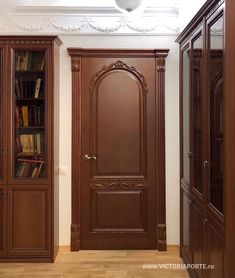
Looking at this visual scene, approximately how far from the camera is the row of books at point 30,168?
402cm

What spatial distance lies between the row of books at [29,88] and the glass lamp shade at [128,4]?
118 cm

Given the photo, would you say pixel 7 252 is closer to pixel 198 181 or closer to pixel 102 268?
pixel 102 268

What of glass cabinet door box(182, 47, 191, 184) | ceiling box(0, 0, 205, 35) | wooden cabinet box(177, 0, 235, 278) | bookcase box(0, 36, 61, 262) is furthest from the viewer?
ceiling box(0, 0, 205, 35)

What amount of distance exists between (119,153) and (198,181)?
4.46ft

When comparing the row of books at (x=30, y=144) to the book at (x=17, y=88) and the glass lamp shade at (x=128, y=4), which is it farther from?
the glass lamp shade at (x=128, y=4)

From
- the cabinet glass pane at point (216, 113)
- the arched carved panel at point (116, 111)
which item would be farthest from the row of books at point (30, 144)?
the cabinet glass pane at point (216, 113)

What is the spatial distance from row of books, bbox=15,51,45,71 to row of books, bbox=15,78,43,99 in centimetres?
13

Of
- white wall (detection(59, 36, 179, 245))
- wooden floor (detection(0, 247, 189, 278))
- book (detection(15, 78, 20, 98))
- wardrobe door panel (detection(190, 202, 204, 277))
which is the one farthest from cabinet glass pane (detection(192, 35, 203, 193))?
book (detection(15, 78, 20, 98))

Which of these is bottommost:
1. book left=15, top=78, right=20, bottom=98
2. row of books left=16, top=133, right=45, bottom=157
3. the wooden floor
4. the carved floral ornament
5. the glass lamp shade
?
the wooden floor

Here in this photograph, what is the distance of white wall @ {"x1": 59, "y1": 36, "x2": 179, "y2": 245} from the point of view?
4.33m

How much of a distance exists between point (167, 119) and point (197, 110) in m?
1.13

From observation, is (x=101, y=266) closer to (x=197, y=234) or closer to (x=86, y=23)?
(x=197, y=234)

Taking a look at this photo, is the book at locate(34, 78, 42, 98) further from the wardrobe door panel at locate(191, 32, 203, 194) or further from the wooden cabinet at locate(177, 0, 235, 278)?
the wardrobe door panel at locate(191, 32, 203, 194)

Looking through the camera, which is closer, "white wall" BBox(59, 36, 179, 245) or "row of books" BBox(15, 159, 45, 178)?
"row of books" BBox(15, 159, 45, 178)
